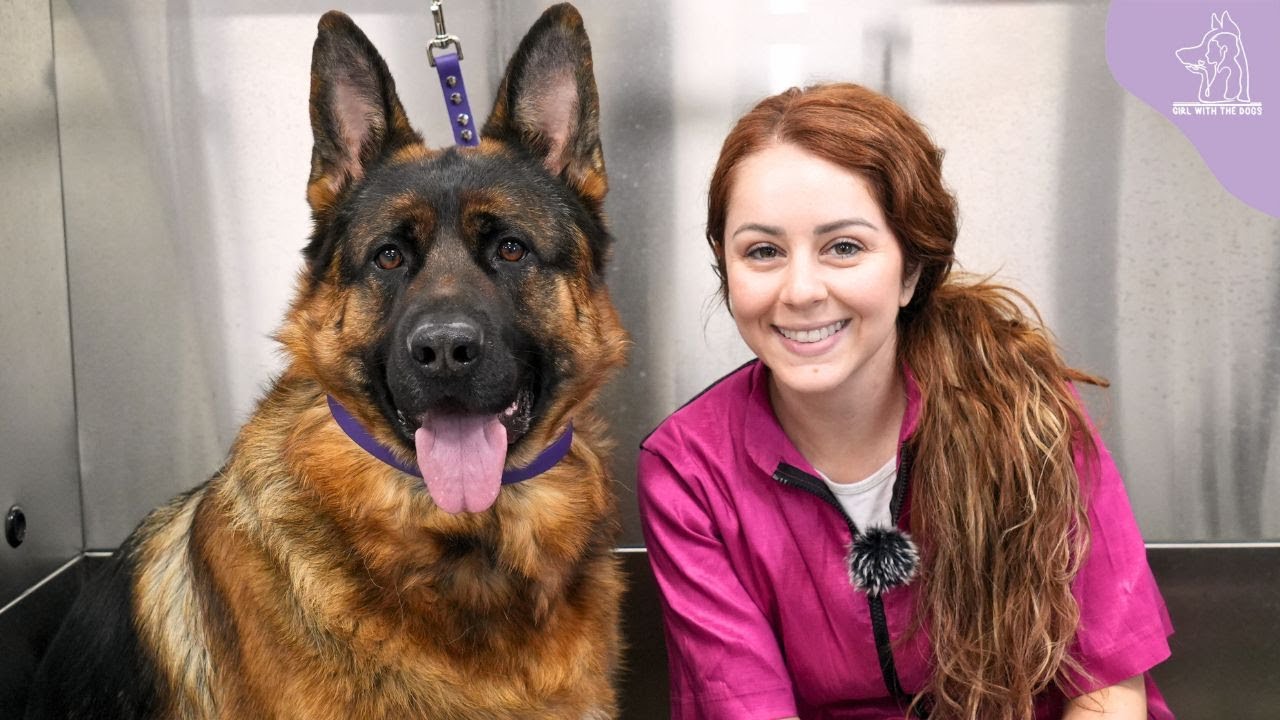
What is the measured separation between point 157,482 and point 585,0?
1684 millimetres

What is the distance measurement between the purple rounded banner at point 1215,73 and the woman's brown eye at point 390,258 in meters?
1.82

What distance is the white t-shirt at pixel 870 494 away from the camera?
2.01m

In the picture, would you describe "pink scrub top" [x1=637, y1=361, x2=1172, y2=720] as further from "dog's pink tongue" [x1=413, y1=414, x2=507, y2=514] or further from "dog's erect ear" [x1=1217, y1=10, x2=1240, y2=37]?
"dog's erect ear" [x1=1217, y1=10, x2=1240, y2=37]

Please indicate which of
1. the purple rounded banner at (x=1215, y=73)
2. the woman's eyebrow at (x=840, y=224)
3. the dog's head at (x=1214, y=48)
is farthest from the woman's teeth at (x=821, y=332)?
the dog's head at (x=1214, y=48)

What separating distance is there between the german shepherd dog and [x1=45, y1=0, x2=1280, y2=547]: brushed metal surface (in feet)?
2.24

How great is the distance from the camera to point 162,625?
6.22ft

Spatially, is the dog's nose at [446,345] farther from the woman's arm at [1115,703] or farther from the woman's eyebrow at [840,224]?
the woman's arm at [1115,703]

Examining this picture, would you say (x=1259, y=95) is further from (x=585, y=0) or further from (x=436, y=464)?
(x=436, y=464)

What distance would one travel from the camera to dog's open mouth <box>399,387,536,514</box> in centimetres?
168

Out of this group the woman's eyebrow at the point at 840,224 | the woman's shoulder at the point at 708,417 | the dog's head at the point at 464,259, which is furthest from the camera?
the woman's shoulder at the point at 708,417

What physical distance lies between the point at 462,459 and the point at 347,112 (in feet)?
2.27

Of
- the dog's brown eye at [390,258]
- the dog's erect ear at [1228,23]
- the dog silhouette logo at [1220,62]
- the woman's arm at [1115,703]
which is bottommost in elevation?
the woman's arm at [1115,703]

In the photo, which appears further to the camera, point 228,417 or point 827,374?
point 228,417

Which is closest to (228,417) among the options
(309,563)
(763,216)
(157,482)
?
(157,482)
